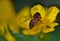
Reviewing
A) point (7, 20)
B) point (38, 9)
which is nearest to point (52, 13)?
point (38, 9)

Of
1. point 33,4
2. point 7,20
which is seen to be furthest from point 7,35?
point 33,4

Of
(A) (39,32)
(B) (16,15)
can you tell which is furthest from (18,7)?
(A) (39,32)

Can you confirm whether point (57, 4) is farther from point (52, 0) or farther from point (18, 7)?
point (18, 7)

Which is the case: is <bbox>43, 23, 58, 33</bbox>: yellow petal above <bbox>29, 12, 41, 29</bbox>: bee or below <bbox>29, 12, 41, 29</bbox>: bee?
below

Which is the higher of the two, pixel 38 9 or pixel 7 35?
pixel 38 9

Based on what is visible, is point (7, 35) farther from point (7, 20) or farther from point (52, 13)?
point (52, 13)

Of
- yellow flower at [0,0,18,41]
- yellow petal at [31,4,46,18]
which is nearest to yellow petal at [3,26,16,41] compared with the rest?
yellow flower at [0,0,18,41]

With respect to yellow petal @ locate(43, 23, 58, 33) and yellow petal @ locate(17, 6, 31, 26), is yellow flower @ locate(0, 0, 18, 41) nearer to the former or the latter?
yellow petal @ locate(17, 6, 31, 26)

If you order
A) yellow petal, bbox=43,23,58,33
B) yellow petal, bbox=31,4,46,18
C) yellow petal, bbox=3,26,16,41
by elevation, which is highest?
yellow petal, bbox=31,4,46,18

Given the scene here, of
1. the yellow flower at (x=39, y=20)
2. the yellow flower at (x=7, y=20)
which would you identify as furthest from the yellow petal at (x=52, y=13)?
the yellow flower at (x=7, y=20)
